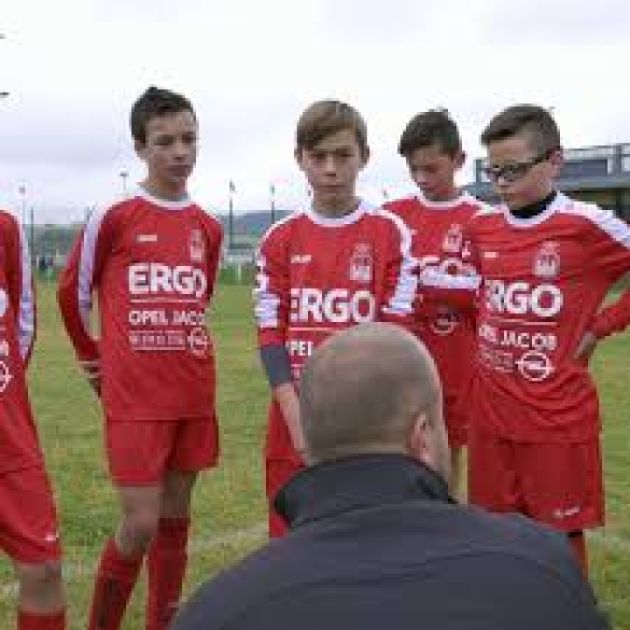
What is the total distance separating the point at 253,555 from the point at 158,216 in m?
3.29

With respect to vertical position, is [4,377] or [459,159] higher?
[459,159]

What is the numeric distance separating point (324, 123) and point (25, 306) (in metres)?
1.29

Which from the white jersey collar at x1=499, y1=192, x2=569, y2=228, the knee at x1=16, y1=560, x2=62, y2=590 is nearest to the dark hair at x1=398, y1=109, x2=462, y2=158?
the white jersey collar at x1=499, y1=192, x2=569, y2=228

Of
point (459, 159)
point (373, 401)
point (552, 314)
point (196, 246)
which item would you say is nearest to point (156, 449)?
point (196, 246)

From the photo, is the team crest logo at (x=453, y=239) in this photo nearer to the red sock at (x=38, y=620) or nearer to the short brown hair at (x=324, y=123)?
the short brown hair at (x=324, y=123)

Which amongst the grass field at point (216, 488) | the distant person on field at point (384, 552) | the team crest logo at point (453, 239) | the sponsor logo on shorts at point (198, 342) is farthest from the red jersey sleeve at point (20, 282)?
the distant person on field at point (384, 552)

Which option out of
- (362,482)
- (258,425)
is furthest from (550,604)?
(258,425)

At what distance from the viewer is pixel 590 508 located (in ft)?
15.2

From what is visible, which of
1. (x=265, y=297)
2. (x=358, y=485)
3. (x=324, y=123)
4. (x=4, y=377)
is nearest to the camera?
(x=358, y=485)

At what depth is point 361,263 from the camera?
459 cm

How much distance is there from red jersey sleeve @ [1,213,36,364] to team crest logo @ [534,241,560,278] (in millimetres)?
1900

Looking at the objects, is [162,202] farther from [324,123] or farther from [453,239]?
[453,239]

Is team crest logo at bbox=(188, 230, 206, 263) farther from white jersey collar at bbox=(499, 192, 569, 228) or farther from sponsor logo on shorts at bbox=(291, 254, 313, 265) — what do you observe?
white jersey collar at bbox=(499, 192, 569, 228)

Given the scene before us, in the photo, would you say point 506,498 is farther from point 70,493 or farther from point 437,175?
point 70,493
